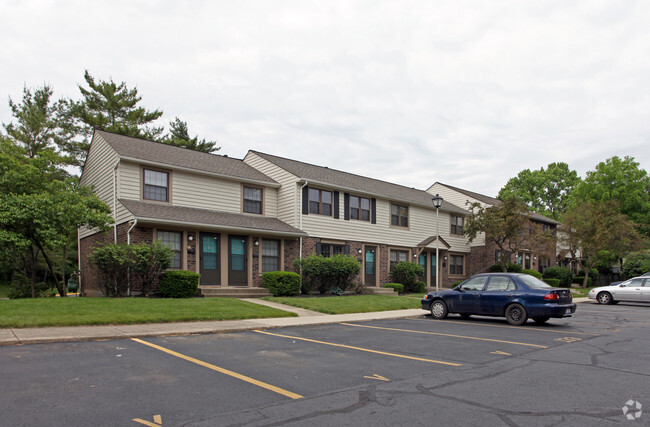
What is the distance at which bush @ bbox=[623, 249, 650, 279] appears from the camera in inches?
1556

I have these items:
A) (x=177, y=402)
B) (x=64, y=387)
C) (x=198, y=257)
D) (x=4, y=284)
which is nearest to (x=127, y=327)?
(x=64, y=387)

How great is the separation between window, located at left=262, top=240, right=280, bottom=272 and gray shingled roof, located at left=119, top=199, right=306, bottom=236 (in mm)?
952

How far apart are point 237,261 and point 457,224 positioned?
18.7 meters

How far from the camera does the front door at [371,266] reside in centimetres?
2703

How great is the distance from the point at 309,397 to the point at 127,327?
7148 millimetres

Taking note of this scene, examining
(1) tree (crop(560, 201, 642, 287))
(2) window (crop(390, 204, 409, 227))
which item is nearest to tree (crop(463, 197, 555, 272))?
(1) tree (crop(560, 201, 642, 287))

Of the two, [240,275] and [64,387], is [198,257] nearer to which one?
[240,275]

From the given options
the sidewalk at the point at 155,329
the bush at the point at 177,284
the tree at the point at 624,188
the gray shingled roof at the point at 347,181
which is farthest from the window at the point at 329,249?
the tree at the point at 624,188

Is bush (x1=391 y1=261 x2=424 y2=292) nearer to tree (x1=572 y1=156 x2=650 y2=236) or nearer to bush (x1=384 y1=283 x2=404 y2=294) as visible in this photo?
bush (x1=384 y1=283 x2=404 y2=294)

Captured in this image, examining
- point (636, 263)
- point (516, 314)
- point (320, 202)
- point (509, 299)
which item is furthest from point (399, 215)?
point (636, 263)

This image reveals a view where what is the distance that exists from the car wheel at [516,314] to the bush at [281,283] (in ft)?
33.5

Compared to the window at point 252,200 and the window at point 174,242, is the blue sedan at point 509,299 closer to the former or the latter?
the window at point 174,242

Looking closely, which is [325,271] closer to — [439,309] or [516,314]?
[439,309]

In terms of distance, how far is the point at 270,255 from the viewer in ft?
74.5
